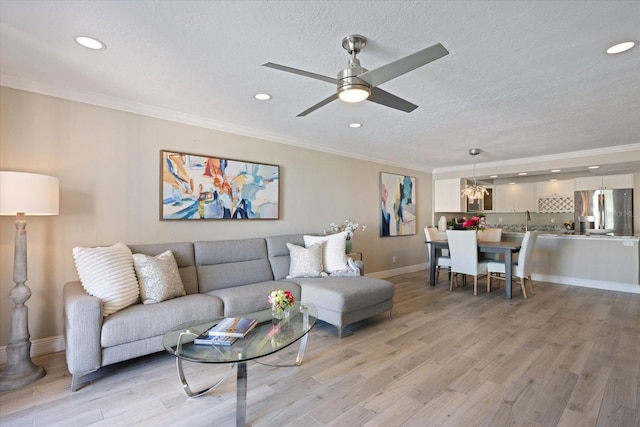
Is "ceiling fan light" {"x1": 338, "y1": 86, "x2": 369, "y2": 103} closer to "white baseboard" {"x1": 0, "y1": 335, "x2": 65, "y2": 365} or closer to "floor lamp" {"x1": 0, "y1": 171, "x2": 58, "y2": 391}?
"floor lamp" {"x1": 0, "y1": 171, "x2": 58, "y2": 391}

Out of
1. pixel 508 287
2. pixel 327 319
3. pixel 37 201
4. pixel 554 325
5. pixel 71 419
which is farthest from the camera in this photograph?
pixel 508 287

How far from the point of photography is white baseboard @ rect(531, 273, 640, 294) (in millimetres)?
4832

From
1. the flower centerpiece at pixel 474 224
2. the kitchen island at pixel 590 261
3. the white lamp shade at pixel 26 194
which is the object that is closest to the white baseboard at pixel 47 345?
the white lamp shade at pixel 26 194

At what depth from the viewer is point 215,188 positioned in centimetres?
373

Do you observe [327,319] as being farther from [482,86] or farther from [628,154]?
[628,154]

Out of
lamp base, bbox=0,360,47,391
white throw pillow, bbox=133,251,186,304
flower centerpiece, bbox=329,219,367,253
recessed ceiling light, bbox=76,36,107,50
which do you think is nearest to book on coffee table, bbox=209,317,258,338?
white throw pillow, bbox=133,251,186,304

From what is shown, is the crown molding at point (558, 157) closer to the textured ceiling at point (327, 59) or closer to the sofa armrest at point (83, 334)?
the textured ceiling at point (327, 59)

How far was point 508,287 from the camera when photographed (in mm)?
4523

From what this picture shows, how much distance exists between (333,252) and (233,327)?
2047mm

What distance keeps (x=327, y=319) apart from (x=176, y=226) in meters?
1.99

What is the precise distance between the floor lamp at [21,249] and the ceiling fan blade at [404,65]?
2.53 m

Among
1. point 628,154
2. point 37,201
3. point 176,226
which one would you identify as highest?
point 628,154

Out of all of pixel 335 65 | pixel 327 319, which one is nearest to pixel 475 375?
pixel 327 319

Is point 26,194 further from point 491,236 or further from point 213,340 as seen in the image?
point 491,236
